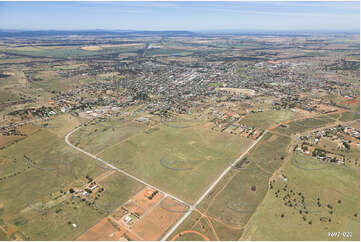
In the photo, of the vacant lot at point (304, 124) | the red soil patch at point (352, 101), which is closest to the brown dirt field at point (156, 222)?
the vacant lot at point (304, 124)

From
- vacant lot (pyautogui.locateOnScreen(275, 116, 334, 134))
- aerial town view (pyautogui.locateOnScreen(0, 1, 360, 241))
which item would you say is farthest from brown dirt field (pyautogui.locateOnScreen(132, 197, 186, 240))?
vacant lot (pyautogui.locateOnScreen(275, 116, 334, 134))

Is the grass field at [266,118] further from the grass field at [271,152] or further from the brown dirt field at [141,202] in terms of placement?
the brown dirt field at [141,202]

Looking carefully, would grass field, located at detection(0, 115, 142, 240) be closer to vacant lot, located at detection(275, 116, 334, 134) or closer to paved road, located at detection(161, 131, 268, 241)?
paved road, located at detection(161, 131, 268, 241)

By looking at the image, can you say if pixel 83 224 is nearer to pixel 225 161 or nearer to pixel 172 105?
pixel 225 161

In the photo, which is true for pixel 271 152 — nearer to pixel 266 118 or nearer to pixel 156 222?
pixel 266 118

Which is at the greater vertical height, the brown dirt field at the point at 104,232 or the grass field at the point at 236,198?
the grass field at the point at 236,198

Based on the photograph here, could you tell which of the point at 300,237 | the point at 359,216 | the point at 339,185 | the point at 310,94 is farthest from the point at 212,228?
the point at 310,94

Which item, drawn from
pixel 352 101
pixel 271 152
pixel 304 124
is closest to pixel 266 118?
pixel 304 124
